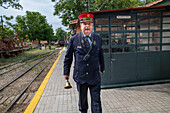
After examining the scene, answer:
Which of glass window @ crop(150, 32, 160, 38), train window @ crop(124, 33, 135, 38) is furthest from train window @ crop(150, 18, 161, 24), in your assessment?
train window @ crop(124, 33, 135, 38)

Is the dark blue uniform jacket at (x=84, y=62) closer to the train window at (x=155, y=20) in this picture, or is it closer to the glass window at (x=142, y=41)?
the glass window at (x=142, y=41)

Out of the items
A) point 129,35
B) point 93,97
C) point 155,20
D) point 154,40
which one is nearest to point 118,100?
point 93,97

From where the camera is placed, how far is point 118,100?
400cm

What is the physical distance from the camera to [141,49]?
16.8 feet

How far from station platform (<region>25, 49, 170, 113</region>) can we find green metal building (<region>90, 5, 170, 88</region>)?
431 millimetres

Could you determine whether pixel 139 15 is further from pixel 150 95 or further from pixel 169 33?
pixel 150 95

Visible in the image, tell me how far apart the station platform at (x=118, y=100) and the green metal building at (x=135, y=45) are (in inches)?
17.0

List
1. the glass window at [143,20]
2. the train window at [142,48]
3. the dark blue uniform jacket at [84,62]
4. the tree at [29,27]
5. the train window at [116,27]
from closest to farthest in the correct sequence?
the dark blue uniform jacket at [84,62], the train window at [116,27], the glass window at [143,20], the train window at [142,48], the tree at [29,27]

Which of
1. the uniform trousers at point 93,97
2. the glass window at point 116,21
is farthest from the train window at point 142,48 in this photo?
the uniform trousers at point 93,97

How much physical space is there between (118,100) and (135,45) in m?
2.18

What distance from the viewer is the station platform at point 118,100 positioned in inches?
139

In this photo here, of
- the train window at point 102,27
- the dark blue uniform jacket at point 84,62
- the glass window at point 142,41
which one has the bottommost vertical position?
the dark blue uniform jacket at point 84,62

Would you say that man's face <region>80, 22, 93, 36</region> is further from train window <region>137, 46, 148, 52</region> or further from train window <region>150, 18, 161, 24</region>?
train window <region>150, 18, 161, 24</region>

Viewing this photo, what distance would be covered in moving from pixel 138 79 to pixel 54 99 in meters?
3.11
